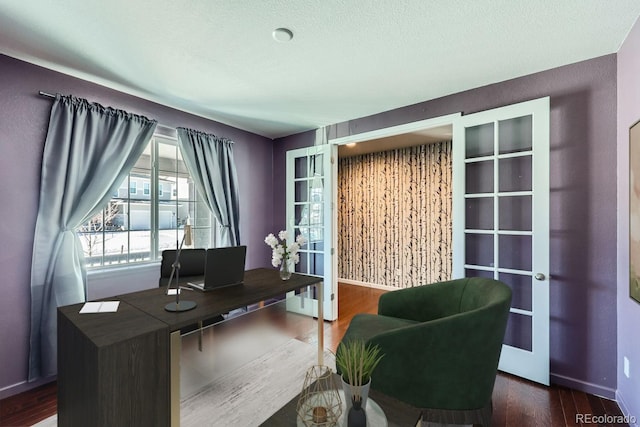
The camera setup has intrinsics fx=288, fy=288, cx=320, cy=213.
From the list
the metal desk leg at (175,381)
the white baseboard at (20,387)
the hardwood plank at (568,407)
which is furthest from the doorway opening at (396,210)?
the white baseboard at (20,387)

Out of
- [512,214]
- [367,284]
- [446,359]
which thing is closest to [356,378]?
[446,359]

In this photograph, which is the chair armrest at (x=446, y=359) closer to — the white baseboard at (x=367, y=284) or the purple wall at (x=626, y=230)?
the purple wall at (x=626, y=230)

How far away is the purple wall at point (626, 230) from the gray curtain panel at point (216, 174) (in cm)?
352

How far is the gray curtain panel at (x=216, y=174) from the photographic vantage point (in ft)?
10.6

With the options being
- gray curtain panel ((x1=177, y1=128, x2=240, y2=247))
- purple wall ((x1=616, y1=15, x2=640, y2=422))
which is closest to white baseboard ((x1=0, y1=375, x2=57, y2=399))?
gray curtain panel ((x1=177, y1=128, x2=240, y2=247))

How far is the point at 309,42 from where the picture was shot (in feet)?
6.30

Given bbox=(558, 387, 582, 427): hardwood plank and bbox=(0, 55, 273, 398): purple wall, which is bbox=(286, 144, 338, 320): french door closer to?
bbox=(558, 387, 582, 427): hardwood plank

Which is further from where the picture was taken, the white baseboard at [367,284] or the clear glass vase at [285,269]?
the white baseboard at [367,284]

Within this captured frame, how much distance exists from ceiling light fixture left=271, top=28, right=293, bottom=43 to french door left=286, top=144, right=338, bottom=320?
176 centimetres

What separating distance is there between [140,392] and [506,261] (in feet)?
8.75

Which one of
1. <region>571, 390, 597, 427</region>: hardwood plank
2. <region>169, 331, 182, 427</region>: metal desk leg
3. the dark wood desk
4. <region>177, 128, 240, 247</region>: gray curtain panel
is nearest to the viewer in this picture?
the dark wood desk

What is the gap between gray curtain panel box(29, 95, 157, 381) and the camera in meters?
2.21

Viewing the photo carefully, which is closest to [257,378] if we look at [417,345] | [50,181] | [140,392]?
[140,392]

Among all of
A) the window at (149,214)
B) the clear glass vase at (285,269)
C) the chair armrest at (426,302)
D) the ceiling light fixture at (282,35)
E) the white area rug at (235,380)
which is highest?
the ceiling light fixture at (282,35)
